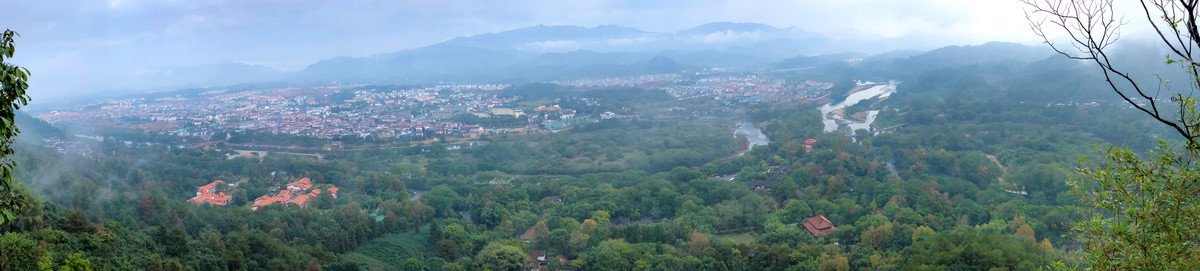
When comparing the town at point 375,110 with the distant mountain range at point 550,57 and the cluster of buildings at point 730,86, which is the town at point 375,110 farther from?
the distant mountain range at point 550,57

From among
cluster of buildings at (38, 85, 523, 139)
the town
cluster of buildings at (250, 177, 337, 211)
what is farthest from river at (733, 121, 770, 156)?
cluster of buildings at (250, 177, 337, 211)

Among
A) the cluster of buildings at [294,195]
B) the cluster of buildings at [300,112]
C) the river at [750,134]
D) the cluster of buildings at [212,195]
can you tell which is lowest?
the river at [750,134]

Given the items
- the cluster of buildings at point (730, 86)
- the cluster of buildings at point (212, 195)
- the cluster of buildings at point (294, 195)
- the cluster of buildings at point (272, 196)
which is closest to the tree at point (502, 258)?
the cluster of buildings at point (272, 196)

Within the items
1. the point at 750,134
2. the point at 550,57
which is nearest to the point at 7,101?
the point at 750,134

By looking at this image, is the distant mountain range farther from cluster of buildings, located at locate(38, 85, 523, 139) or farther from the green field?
the green field

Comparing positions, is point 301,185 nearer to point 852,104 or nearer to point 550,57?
point 852,104

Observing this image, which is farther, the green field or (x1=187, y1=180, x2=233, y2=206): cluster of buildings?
(x1=187, y1=180, x2=233, y2=206): cluster of buildings
